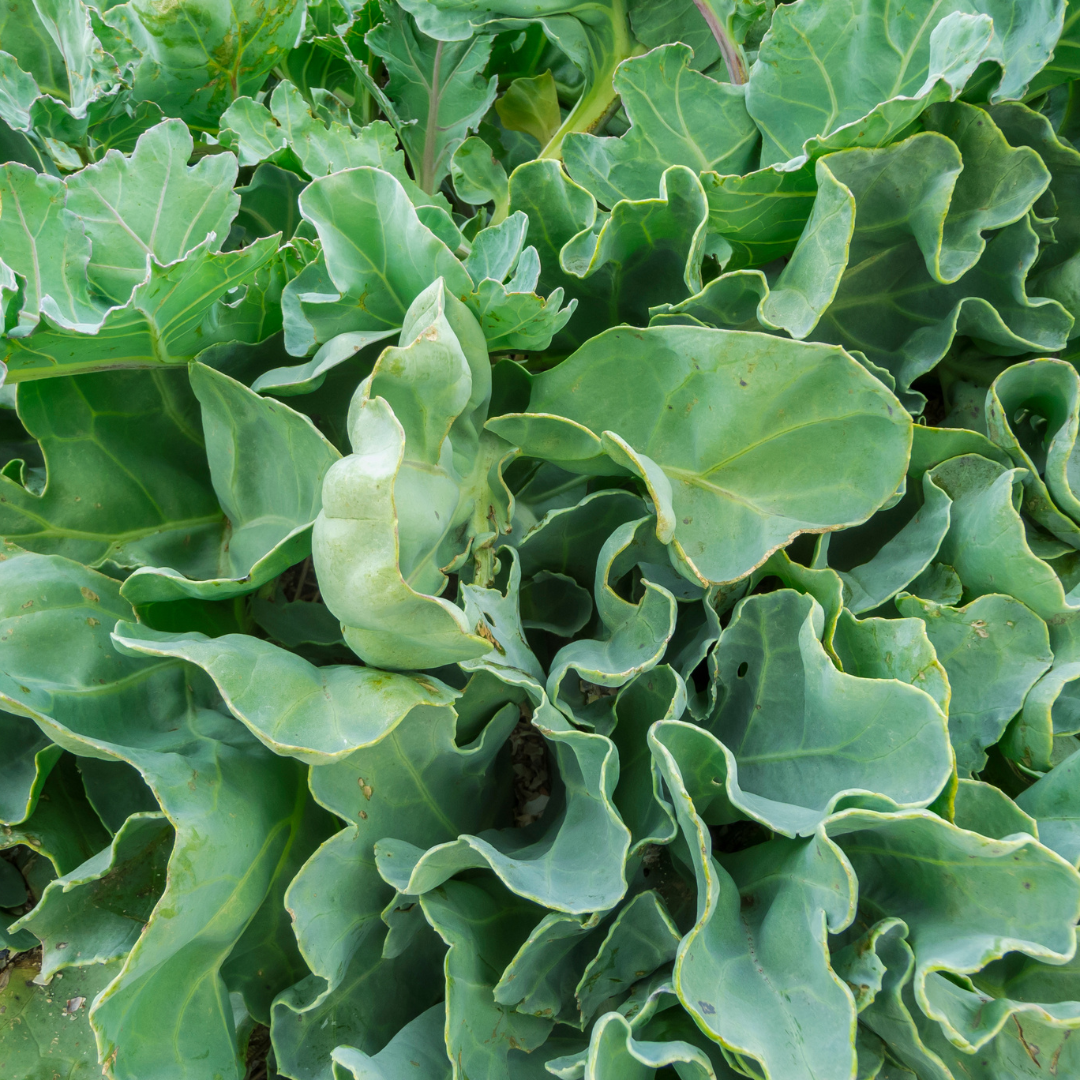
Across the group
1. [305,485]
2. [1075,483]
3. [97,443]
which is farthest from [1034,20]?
[97,443]

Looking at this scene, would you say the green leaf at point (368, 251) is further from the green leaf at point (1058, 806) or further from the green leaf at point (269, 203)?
the green leaf at point (1058, 806)

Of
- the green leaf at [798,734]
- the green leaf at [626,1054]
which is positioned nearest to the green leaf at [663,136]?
the green leaf at [798,734]

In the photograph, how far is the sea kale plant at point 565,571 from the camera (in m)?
0.52

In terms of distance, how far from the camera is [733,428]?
0.60 meters

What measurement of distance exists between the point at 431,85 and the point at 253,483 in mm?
436

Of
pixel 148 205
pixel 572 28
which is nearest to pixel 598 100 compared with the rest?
pixel 572 28

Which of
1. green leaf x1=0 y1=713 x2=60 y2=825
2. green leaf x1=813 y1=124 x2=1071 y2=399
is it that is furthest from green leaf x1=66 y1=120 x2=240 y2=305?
green leaf x1=813 y1=124 x2=1071 y2=399

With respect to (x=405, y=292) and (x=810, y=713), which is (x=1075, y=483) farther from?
(x=405, y=292)

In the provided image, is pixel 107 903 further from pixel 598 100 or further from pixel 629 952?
pixel 598 100

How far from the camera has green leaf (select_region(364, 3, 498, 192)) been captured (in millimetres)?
817

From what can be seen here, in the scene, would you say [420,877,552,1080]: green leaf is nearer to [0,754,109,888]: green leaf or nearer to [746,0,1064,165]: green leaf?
[0,754,109,888]: green leaf

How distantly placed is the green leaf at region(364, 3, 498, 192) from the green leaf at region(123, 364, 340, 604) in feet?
1.14

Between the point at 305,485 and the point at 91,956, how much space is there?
1.17ft

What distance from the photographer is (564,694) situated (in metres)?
0.65
